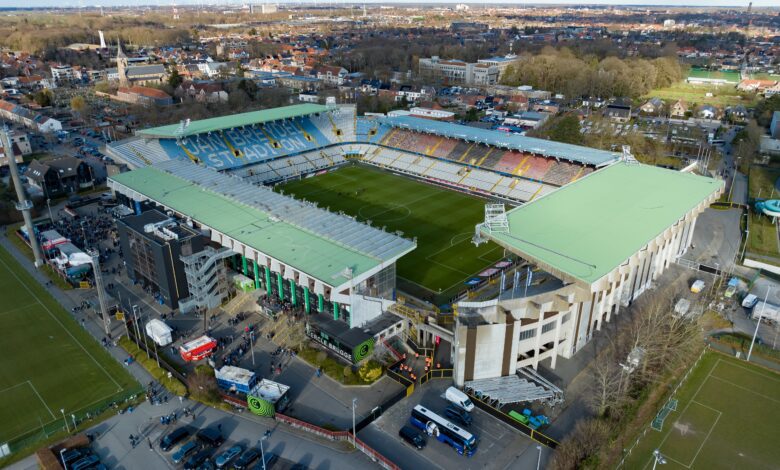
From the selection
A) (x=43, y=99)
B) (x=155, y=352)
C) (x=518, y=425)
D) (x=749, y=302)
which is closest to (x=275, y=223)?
(x=155, y=352)

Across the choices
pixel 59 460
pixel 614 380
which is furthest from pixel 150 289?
pixel 614 380

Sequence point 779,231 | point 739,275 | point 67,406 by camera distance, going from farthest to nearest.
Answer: point 779,231 < point 739,275 < point 67,406

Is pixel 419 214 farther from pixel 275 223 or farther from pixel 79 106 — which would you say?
pixel 79 106

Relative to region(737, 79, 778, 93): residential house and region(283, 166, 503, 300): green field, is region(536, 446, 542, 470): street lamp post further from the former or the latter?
region(737, 79, 778, 93): residential house

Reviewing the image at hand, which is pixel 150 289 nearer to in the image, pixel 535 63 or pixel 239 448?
pixel 239 448

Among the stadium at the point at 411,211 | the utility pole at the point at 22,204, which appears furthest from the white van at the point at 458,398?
the utility pole at the point at 22,204

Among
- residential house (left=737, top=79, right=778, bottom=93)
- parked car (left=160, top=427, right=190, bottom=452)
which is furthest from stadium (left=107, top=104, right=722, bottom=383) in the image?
residential house (left=737, top=79, right=778, bottom=93)
